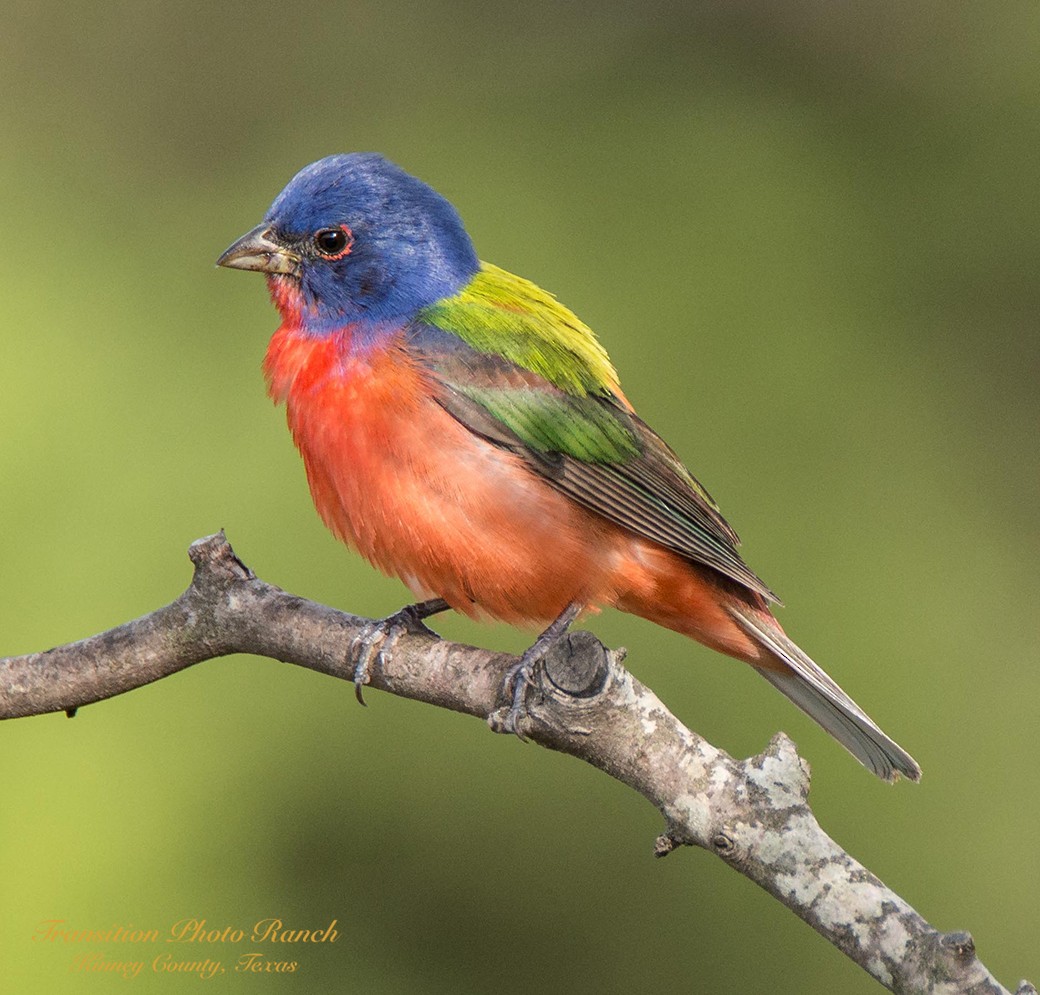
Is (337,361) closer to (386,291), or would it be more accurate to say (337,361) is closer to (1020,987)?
(386,291)

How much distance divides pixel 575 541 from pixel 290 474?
6.08 feet

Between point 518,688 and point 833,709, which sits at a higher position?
point 833,709

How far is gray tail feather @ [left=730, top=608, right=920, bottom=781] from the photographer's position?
401cm

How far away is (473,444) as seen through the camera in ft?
12.6

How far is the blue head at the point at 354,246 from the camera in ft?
13.4

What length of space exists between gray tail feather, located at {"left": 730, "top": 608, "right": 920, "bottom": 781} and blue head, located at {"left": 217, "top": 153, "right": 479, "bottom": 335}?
1325mm

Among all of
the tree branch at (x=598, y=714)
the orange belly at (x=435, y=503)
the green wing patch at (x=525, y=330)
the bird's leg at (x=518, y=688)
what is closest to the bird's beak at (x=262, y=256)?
the orange belly at (x=435, y=503)

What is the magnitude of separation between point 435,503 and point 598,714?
3.02 feet

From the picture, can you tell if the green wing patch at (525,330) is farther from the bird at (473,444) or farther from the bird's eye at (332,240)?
the bird's eye at (332,240)

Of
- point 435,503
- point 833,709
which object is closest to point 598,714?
point 435,503

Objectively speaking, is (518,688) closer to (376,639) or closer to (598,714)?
(598,714)

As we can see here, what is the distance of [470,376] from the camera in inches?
153

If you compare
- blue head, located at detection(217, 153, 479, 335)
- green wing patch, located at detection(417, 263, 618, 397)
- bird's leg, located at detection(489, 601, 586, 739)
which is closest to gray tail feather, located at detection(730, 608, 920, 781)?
green wing patch, located at detection(417, 263, 618, 397)

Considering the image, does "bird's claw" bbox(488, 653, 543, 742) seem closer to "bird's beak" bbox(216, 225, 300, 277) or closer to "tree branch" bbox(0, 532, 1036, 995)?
"tree branch" bbox(0, 532, 1036, 995)
